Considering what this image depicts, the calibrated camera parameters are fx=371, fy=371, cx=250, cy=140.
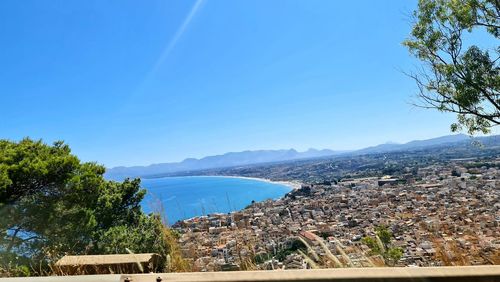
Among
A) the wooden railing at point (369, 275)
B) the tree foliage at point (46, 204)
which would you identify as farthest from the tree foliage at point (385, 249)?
the tree foliage at point (46, 204)

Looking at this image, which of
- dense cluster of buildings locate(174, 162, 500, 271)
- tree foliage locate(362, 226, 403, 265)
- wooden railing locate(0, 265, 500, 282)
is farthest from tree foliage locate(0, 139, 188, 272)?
wooden railing locate(0, 265, 500, 282)

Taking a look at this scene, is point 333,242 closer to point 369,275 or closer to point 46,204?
point 369,275

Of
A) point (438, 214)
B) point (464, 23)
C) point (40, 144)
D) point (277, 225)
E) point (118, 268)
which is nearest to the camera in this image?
point (118, 268)

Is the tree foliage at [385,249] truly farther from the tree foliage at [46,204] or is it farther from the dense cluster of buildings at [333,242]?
the tree foliage at [46,204]

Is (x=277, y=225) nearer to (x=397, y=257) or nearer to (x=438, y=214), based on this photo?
(x=438, y=214)

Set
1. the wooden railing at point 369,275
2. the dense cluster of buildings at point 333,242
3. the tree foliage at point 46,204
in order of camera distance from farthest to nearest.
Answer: the tree foliage at point 46,204, the dense cluster of buildings at point 333,242, the wooden railing at point 369,275

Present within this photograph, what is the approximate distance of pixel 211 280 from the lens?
1.34 meters

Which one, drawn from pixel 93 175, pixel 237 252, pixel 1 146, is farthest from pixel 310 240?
pixel 1 146

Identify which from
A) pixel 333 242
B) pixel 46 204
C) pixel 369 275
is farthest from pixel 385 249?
pixel 46 204

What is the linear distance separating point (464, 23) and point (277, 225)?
6.89 m

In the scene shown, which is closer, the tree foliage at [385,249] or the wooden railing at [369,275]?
the wooden railing at [369,275]

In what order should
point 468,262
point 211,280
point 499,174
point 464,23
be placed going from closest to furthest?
point 211,280, point 468,262, point 464,23, point 499,174

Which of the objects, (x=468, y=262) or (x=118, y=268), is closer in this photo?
(x=118, y=268)

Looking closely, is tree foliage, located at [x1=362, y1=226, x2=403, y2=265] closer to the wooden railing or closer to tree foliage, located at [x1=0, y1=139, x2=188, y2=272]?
the wooden railing
